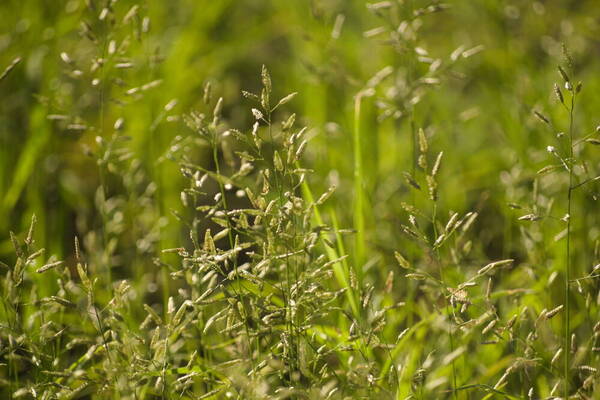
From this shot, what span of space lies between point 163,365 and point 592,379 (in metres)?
0.71

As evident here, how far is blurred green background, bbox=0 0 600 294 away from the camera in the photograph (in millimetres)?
2076

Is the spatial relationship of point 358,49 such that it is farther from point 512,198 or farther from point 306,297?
point 306,297

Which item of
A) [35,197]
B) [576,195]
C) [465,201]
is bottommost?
[465,201]

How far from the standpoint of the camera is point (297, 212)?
1142 mm

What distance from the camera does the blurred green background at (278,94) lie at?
208 cm

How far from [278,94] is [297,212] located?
7.82 feet

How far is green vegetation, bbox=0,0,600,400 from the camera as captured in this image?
117cm

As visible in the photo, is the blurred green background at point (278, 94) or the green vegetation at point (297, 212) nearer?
the green vegetation at point (297, 212)

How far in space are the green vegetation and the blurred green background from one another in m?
0.01

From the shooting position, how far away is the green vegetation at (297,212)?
1.17 meters

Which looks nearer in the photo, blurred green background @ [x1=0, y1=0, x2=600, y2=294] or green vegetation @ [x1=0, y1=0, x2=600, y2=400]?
green vegetation @ [x1=0, y1=0, x2=600, y2=400]

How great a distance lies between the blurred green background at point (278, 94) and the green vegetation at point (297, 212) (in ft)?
0.05

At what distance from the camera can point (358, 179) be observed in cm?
168

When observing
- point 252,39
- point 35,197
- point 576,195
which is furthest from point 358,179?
point 252,39
